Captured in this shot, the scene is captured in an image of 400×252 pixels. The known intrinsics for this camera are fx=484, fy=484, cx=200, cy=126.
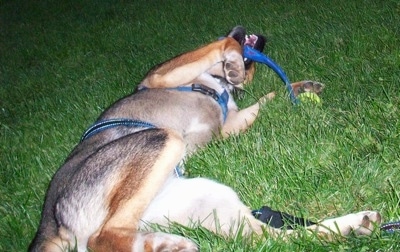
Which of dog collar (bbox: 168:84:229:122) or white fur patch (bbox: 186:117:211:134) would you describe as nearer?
white fur patch (bbox: 186:117:211:134)

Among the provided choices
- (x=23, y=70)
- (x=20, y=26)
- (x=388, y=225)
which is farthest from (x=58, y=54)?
(x=388, y=225)

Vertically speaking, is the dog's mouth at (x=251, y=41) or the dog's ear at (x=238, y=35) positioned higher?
the dog's ear at (x=238, y=35)

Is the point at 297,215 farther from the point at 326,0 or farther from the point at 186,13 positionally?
the point at 186,13

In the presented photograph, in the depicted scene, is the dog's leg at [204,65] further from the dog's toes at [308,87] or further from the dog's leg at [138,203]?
the dog's leg at [138,203]

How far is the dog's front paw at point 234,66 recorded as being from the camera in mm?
4238

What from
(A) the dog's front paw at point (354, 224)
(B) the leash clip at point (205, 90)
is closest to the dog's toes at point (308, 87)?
(B) the leash clip at point (205, 90)

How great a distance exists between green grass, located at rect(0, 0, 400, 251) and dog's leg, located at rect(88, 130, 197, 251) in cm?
24

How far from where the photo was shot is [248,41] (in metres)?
4.79

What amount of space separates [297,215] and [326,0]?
5141 millimetres

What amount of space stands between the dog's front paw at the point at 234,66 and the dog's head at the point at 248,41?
290 millimetres

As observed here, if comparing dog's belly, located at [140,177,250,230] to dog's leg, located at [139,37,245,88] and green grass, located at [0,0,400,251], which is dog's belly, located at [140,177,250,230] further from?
dog's leg, located at [139,37,245,88]

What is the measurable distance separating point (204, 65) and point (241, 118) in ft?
2.03

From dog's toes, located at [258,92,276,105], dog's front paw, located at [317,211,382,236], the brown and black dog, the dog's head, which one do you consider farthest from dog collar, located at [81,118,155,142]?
dog's front paw, located at [317,211,382,236]

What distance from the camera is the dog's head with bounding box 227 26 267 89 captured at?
4.54 metres
